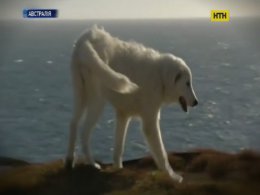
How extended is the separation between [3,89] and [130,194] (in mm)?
2172

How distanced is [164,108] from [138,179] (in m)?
1.17

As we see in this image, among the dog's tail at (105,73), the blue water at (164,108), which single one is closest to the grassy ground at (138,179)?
the blue water at (164,108)

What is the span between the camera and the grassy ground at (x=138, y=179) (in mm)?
3727

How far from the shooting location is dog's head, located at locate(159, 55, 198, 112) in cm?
416

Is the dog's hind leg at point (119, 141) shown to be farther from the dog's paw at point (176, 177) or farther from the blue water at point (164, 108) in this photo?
the dog's paw at point (176, 177)

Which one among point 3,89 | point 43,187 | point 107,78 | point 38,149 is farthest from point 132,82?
point 3,89

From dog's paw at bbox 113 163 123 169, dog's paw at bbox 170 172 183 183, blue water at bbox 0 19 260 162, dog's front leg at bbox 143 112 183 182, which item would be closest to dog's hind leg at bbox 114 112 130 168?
dog's paw at bbox 113 163 123 169

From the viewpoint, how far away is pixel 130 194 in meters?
3.67

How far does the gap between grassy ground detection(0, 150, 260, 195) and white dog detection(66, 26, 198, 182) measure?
16 centimetres

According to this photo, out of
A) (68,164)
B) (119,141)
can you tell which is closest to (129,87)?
(119,141)

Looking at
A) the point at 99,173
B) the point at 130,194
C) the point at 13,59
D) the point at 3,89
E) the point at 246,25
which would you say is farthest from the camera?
the point at 3,89

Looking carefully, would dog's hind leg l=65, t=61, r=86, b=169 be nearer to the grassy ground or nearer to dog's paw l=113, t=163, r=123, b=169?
the grassy ground

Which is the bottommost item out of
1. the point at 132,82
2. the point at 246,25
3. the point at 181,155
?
the point at 181,155

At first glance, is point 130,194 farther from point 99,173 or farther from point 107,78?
point 107,78
